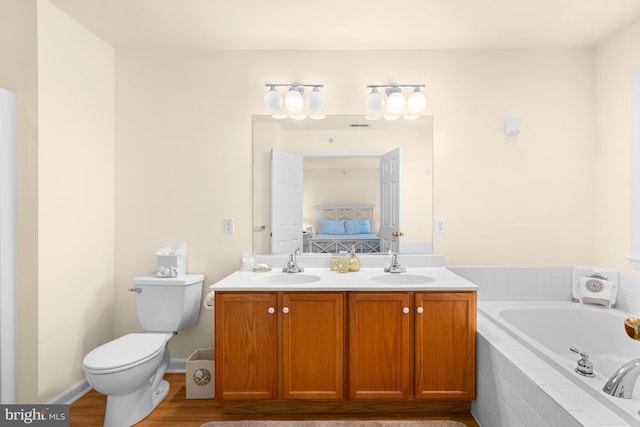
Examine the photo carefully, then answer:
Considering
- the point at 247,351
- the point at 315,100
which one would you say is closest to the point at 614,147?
the point at 315,100

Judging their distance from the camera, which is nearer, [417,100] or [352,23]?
[352,23]

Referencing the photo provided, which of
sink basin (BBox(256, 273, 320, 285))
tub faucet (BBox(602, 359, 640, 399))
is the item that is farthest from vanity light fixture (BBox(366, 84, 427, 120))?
tub faucet (BBox(602, 359, 640, 399))

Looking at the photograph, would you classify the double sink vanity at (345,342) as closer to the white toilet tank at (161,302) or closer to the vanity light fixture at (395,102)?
the white toilet tank at (161,302)

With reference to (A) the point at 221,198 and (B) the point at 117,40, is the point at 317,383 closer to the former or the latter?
(A) the point at 221,198

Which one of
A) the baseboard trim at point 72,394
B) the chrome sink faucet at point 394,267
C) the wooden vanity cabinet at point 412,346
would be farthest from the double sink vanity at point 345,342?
Answer: the baseboard trim at point 72,394

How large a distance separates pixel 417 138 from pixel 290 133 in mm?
943

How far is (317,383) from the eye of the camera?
193 centimetres

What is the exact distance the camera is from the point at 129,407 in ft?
6.28

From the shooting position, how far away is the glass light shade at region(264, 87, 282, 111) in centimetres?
245

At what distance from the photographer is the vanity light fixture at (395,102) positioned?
2.44 m

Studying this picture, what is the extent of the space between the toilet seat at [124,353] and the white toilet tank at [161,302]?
0.21 metres

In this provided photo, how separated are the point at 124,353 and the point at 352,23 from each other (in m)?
2.39

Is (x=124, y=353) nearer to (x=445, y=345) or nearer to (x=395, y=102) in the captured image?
(x=445, y=345)

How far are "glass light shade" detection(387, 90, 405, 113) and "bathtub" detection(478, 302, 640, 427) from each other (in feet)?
4.92
